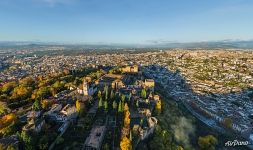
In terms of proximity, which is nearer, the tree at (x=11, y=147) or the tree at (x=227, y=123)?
the tree at (x=11, y=147)

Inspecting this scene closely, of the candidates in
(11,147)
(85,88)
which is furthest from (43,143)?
(85,88)

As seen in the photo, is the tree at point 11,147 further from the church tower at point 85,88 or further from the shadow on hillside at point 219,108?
the shadow on hillside at point 219,108

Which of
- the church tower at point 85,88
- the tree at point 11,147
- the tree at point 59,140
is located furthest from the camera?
the church tower at point 85,88

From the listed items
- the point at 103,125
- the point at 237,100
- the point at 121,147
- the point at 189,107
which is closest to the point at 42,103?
the point at 103,125

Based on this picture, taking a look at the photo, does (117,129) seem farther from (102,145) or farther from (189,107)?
(189,107)

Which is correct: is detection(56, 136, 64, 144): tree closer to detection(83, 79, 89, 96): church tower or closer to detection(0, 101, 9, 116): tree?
detection(0, 101, 9, 116): tree

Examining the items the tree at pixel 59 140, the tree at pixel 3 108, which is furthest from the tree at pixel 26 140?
the tree at pixel 3 108

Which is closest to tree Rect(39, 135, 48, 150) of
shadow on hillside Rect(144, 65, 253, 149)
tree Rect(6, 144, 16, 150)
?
tree Rect(6, 144, 16, 150)

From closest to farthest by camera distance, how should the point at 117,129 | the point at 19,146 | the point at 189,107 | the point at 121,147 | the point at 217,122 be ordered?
the point at 19,146, the point at 121,147, the point at 117,129, the point at 217,122, the point at 189,107
